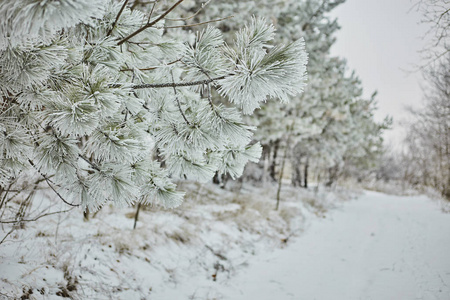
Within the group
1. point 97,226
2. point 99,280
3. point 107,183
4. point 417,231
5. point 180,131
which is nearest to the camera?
point 107,183

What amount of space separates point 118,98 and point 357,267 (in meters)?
4.28

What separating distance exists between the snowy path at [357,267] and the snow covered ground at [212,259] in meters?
0.01

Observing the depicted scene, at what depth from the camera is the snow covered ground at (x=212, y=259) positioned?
232cm

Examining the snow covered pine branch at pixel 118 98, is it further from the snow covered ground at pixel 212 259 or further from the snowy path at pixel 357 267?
the snowy path at pixel 357 267

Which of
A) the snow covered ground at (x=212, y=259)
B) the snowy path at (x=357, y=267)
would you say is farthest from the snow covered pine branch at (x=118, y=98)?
the snowy path at (x=357, y=267)

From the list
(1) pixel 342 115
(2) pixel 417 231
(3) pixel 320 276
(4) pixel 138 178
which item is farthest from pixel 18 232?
(1) pixel 342 115

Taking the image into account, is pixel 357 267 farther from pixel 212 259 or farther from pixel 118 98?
pixel 118 98

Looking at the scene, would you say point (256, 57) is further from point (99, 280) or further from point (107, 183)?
point (99, 280)

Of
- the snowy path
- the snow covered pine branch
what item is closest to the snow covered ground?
the snowy path

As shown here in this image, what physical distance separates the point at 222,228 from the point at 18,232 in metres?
3.02

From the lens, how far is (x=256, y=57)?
130 centimetres

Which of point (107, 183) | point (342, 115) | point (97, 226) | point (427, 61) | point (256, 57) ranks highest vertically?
point (342, 115)

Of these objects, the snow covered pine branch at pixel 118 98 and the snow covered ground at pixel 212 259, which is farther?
the snow covered ground at pixel 212 259

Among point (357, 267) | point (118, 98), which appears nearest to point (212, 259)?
point (357, 267)
